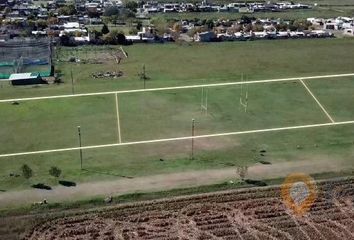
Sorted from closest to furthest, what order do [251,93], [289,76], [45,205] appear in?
[45,205] < [251,93] < [289,76]

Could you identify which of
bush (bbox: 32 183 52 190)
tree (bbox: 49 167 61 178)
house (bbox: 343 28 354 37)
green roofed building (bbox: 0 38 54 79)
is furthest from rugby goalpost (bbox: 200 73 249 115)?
house (bbox: 343 28 354 37)

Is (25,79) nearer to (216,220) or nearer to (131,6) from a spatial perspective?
(216,220)

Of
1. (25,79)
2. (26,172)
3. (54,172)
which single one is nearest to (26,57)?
(25,79)

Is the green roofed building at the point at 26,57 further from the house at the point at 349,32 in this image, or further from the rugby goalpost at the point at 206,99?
the house at the point at 349,32

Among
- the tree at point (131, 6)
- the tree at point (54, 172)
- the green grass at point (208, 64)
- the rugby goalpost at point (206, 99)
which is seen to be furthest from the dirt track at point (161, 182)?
the tree at point (131, 6)

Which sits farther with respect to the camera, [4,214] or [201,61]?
[201,61]

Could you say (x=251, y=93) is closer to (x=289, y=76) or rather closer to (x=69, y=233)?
(x=289, y=76)

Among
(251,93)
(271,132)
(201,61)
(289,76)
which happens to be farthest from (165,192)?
(201,61)
